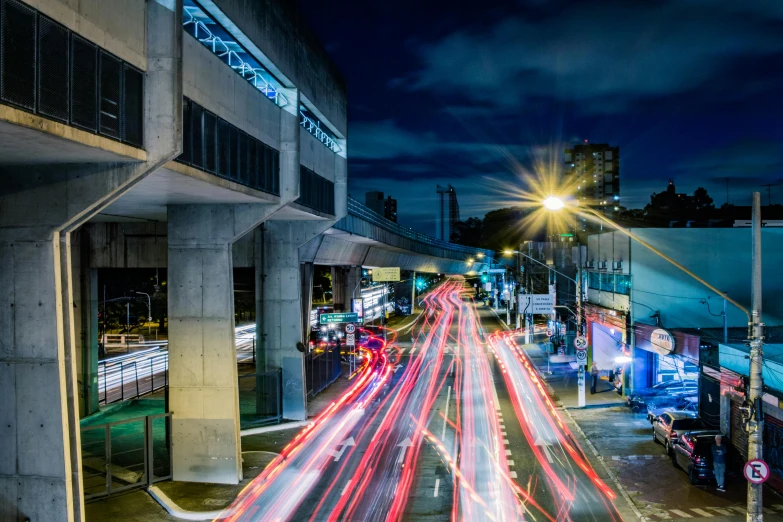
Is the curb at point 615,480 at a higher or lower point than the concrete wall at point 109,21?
lower

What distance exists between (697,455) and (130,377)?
109ft

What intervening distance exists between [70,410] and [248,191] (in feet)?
26.0

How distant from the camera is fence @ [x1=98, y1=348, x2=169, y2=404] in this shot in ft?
113

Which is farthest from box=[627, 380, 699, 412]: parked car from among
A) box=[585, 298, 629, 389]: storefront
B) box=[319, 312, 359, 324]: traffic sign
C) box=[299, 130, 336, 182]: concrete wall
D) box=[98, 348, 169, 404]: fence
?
box=[98, 348, 169, 404]: fence

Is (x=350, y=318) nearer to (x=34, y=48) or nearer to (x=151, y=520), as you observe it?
(x=151, y=520)

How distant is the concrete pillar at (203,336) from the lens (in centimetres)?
1958

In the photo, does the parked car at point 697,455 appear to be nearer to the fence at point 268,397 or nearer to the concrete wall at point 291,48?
the fence at point 268,397

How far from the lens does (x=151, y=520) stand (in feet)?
52.7

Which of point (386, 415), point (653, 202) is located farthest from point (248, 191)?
point (653, 202)

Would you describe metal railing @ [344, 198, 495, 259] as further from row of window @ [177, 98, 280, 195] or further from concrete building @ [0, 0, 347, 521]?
row of window @ [177, 98, 280, 195]

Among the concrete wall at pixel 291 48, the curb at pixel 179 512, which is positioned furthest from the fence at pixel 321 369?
the curb at pixel 179 512

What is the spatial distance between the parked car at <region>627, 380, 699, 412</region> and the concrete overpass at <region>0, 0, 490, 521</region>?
15149mm

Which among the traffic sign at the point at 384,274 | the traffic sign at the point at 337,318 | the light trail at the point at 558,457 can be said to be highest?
the traffic sign at the point at 384,274

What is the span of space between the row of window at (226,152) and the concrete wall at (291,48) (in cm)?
276
